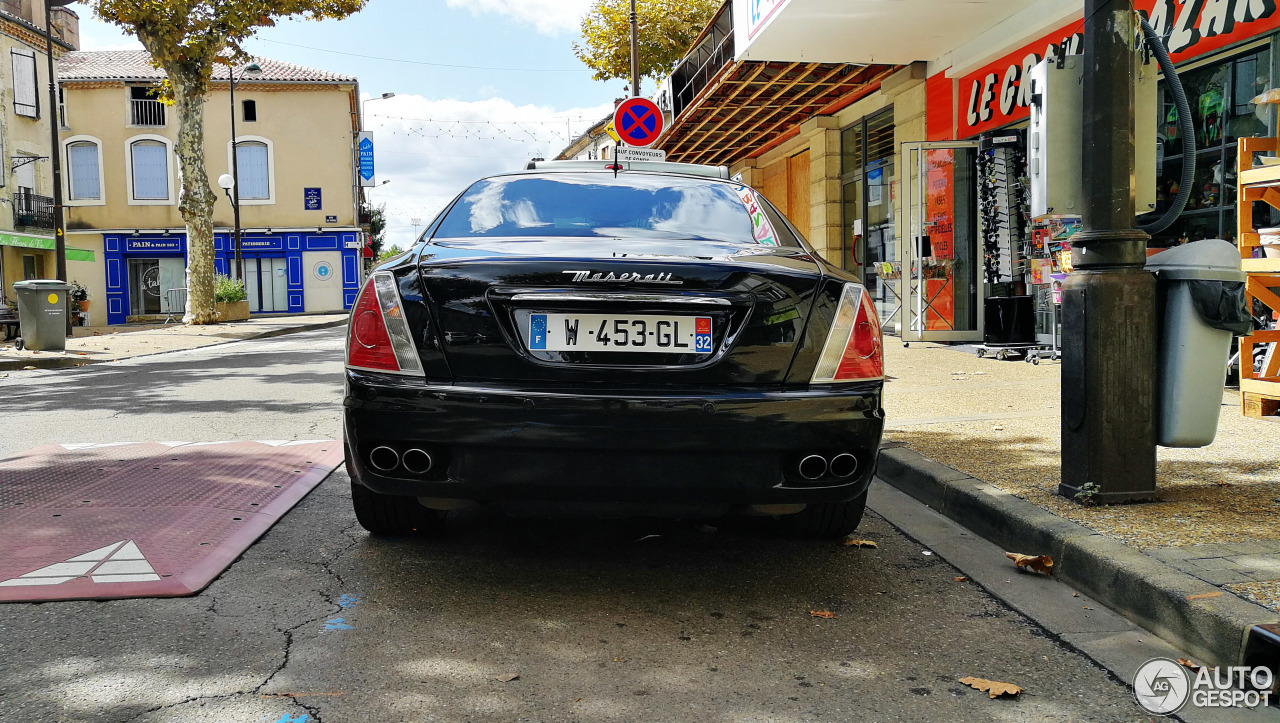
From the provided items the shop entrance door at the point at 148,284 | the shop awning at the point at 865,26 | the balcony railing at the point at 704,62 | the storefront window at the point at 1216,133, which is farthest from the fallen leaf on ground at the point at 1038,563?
the shop entrance door at the point at 148,284

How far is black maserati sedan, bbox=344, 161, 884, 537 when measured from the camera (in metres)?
3.07

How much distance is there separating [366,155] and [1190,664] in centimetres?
4550

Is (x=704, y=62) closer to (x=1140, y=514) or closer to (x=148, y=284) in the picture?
(x=1140, y=514)

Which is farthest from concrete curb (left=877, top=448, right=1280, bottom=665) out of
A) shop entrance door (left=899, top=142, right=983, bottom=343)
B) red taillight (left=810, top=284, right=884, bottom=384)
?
shop entrance door (left=899, top=142, right=983, bottom=343)

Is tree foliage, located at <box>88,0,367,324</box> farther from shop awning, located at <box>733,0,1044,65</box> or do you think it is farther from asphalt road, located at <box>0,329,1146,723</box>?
asphalt road, located at <box>0,329,1146,723</box>

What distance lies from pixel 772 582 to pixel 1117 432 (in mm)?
1550

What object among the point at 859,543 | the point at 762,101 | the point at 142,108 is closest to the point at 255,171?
the point at 142,108

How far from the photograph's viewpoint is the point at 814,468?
10.4ft

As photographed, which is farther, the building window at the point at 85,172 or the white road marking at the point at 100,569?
the building window at the point at 85,172

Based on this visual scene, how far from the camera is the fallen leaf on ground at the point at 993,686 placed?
8.53ft

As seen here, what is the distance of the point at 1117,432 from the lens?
406 centimetres

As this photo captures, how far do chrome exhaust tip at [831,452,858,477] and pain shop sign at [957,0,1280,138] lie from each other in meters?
2.54

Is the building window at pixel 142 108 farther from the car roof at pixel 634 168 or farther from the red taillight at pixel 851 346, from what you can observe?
the red taillight at pixel 851 346

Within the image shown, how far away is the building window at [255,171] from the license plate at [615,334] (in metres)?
43.1
